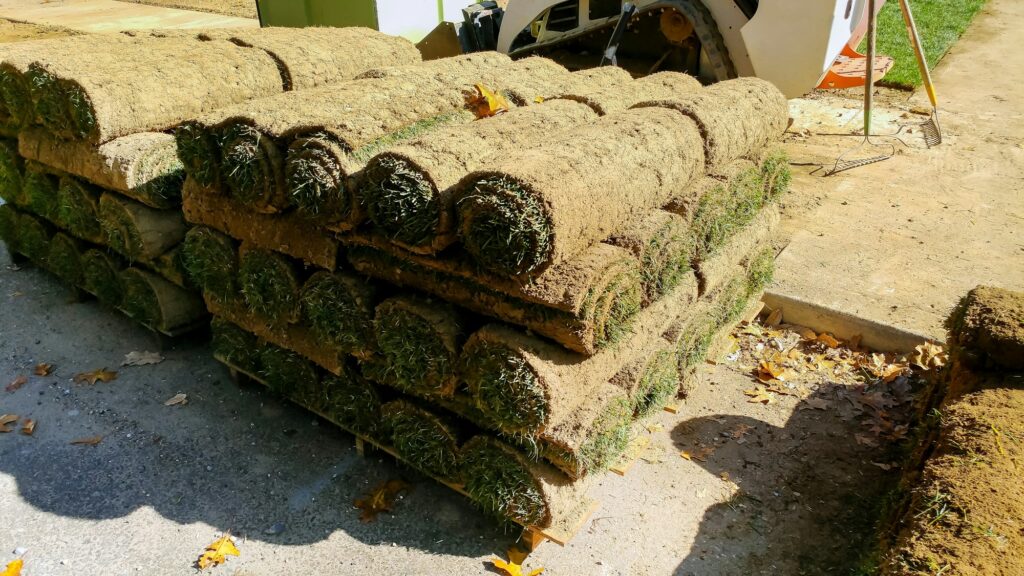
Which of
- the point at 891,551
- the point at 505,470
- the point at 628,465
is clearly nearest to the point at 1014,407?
the point at 891,551

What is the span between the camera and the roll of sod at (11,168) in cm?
689

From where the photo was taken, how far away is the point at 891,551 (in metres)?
3.57

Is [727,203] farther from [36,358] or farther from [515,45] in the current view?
[515,45]

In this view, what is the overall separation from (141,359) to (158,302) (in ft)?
1.88

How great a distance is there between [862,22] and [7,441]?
1028 centimetres

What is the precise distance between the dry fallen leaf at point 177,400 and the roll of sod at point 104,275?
125 centimetres

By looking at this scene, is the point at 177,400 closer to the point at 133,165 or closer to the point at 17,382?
the point at 17,382

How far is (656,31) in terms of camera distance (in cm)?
1086

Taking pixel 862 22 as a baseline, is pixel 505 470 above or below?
below

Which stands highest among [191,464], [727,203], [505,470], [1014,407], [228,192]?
[228,192]

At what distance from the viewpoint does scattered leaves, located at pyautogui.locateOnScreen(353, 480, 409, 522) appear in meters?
4.77

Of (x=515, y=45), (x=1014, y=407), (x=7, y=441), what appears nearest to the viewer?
(x=1014, y=407)

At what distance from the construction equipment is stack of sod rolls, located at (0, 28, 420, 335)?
4.35m

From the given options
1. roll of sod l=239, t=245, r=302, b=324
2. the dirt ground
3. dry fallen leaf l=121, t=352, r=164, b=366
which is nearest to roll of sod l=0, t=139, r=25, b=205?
dry fallen leaf l=121, t=352, r=164, b=366
